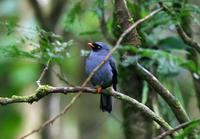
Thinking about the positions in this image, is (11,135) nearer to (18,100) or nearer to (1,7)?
(1,7)

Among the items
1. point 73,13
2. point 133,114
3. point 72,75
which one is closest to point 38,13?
point 73,13

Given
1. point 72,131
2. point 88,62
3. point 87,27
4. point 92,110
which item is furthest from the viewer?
point 72,131

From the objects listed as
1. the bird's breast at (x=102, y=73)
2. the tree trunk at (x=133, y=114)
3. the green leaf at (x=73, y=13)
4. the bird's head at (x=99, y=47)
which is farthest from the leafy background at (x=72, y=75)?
the bird's breast at (x=102, y=73)

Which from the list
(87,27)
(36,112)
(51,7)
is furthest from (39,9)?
(36,112)

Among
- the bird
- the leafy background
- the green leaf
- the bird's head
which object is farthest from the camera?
the leafy background

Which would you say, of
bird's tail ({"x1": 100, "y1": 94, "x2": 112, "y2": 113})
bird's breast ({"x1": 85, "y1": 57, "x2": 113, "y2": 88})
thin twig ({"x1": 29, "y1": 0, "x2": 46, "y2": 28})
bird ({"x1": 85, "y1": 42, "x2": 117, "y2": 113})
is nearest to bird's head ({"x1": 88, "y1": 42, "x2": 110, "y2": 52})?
bird ({"x1": 85, "y1": 42, "x2": 117, "y2": 113})

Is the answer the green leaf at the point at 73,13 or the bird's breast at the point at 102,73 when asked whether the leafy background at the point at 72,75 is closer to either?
the green leaf at the point at 73,13

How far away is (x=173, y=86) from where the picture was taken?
5496 mm

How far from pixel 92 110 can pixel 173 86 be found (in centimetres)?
384

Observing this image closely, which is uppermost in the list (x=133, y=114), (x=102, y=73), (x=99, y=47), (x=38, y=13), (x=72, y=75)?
(x=38, y=13)

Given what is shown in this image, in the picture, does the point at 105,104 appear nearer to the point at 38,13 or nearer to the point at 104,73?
the point at 104,73

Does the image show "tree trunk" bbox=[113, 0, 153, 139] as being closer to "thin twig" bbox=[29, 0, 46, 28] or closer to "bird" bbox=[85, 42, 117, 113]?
"bird" bbox=[85, 42, 117, 113]

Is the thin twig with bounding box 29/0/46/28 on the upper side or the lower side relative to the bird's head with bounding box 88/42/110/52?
upper

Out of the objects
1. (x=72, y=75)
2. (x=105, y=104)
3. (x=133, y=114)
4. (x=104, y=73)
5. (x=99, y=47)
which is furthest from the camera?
(x=72, y=75)
